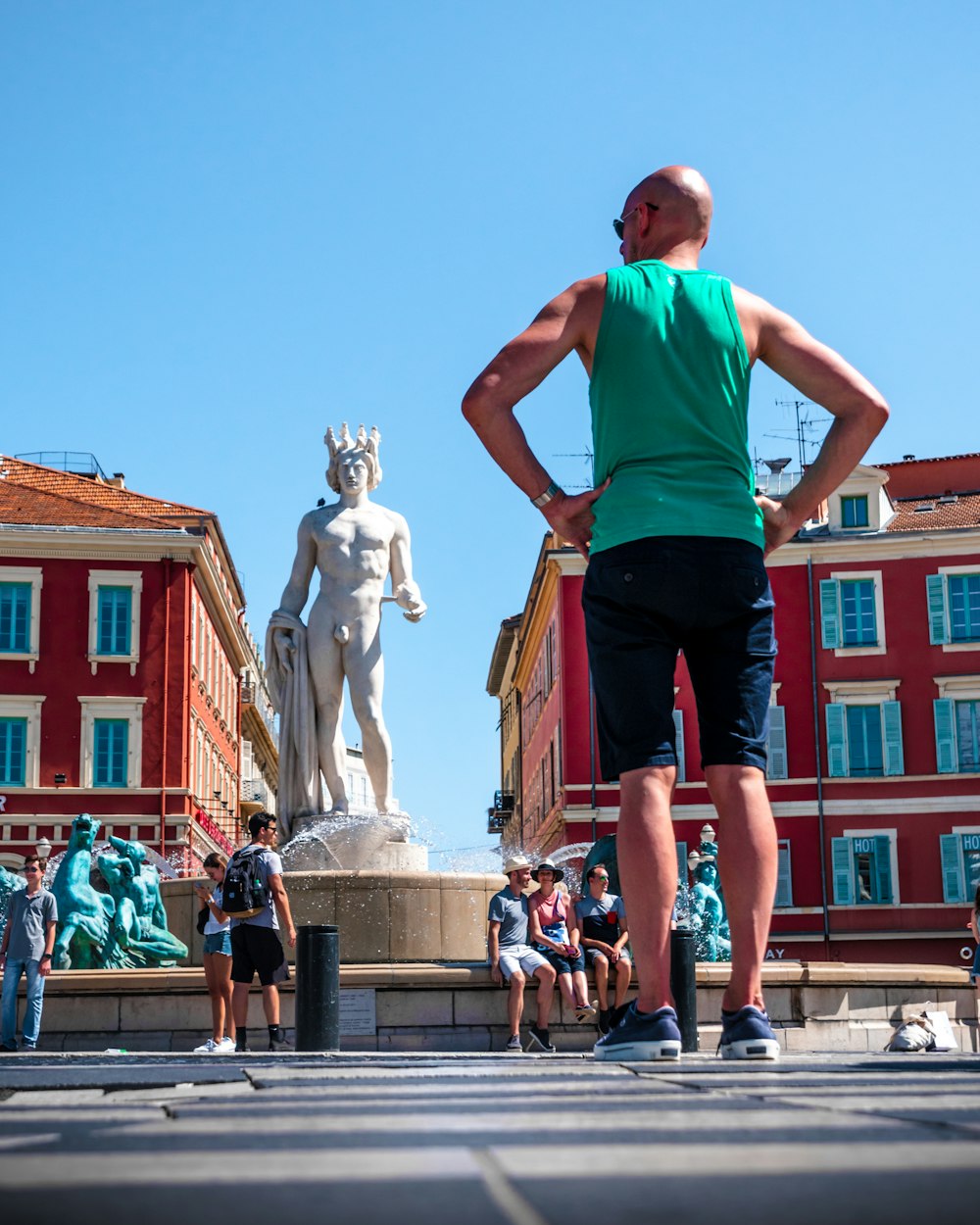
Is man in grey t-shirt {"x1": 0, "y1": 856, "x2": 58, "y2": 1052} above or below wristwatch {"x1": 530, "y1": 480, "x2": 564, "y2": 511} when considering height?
below

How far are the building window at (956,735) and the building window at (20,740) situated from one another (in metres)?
22.6

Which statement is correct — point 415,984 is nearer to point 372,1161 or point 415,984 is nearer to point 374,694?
point 374,694

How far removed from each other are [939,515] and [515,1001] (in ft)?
130

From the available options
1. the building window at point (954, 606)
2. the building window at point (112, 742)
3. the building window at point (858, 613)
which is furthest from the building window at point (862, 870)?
the building window at point (112, 742)

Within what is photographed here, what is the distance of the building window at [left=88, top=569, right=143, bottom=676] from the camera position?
153 feet

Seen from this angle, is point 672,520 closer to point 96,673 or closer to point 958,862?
point 958,862

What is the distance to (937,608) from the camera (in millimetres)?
47219

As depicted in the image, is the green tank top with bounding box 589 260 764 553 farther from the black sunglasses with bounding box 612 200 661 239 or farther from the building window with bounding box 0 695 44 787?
the building window with bounding box 0 695 44 787

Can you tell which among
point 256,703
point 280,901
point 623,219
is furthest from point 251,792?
point 623,219

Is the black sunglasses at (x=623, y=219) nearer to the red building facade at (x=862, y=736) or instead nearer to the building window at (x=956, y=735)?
the red building facade at (x=862, y=736)

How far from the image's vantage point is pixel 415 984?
12.8m

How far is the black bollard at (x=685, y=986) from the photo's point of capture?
1010 centimetres

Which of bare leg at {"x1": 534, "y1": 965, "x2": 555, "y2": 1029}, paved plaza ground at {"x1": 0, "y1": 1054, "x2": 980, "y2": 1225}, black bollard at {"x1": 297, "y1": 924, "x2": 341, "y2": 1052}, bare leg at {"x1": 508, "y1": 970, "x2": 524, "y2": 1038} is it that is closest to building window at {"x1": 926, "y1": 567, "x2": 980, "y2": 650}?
bare leg at {"x1": 534, "y1": 965, "x2": 555, "y2": 1029}

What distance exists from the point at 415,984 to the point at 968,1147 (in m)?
11.0
